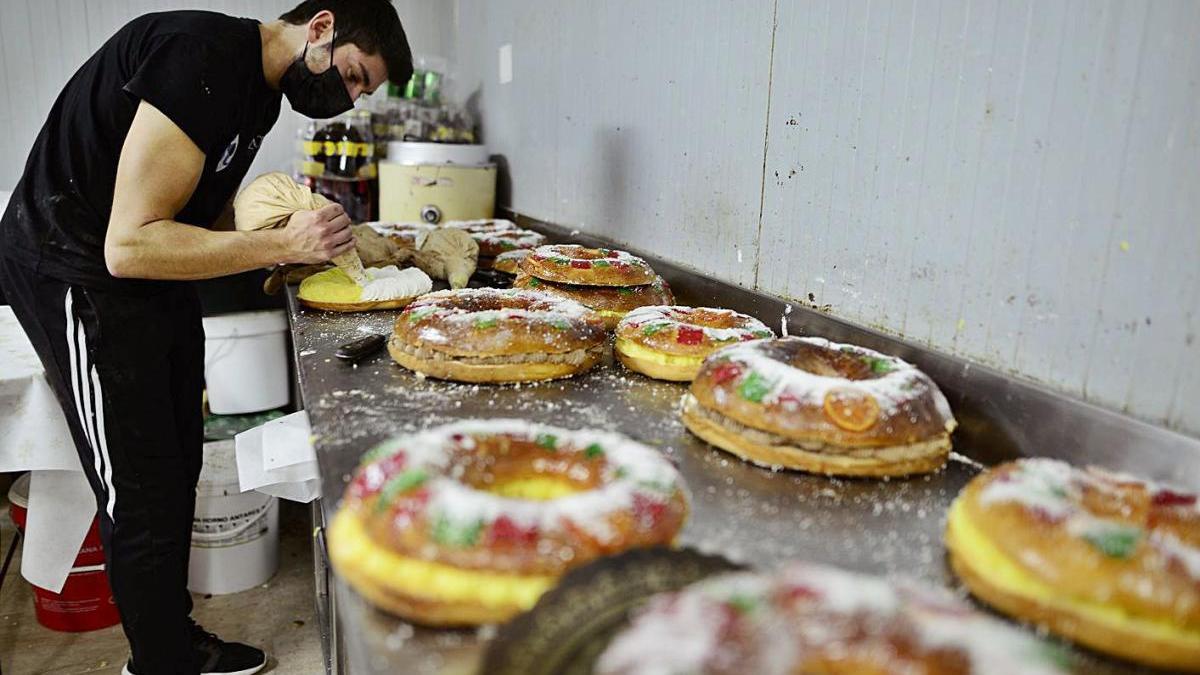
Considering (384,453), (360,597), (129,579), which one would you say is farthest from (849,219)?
(129,579)

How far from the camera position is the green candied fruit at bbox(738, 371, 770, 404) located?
131 centimetres

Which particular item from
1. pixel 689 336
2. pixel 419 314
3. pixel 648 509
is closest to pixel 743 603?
pixel 648 509

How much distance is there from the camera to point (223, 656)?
2.43 meters

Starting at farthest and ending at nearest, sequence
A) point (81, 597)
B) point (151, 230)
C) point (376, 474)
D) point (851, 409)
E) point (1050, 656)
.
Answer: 1. point (81, 597)
2. point (151, 230)
3. point (851, 409)
4. point (376, 474)
5. point (1050, 656)

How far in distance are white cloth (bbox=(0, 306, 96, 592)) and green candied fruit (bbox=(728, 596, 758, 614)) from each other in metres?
2.13

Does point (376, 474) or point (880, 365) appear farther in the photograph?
point (880, 365)

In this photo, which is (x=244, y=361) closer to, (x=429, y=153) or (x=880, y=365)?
(x=429, y=153)

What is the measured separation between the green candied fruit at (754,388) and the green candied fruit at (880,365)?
0.26 metres

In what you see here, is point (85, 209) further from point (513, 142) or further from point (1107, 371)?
point (513, 142)

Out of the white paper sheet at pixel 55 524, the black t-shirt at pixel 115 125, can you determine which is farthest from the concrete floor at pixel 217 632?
the black t-shirt at pixel 115 125

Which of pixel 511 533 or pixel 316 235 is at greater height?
pixel 316 235

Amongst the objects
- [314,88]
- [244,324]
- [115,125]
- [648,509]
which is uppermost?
[314,88]

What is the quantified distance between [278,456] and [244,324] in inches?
59.5

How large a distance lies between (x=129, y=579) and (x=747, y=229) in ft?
6.18
